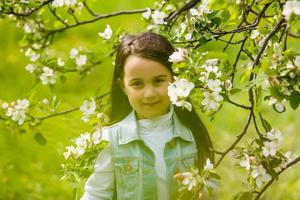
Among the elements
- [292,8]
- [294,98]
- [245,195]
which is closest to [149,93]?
[245,195]

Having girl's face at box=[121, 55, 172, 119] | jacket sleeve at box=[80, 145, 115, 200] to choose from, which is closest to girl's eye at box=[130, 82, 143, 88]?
girl's face at box=[121, 55, 172, 119]

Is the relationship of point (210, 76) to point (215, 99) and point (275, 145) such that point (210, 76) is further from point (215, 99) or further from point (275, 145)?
point (275, 145)

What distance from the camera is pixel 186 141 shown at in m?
2.79

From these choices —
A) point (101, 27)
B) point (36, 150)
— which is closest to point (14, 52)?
point (101, 27)

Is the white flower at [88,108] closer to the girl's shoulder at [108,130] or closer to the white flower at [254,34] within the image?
the girl's shoulder at [108,130]

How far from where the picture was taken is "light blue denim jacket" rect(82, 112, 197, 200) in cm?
273

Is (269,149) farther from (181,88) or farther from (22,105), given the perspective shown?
(22,105)

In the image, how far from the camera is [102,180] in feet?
9.28

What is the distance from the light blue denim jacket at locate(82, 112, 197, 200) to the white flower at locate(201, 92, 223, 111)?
→ 14.8 inches

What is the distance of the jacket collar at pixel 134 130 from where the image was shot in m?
2.76

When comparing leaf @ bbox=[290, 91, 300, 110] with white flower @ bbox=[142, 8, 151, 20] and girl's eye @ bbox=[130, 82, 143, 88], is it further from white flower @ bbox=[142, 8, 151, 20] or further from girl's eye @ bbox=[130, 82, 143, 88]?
white flower @ bbox=[142, 8, 151, 20]

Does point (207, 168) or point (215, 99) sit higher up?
point (215, 99)

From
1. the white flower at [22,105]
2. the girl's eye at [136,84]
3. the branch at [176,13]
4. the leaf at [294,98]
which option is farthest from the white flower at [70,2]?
the leaf at [294,98]

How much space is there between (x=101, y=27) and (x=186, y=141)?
5.21 meters
